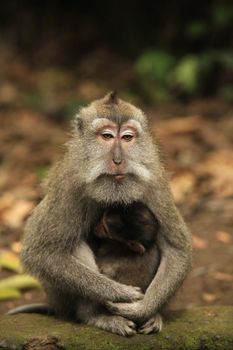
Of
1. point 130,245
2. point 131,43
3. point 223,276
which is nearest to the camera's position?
point 130,245

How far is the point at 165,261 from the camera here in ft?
22.2

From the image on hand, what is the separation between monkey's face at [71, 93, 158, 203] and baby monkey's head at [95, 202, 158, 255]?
0.22 meters

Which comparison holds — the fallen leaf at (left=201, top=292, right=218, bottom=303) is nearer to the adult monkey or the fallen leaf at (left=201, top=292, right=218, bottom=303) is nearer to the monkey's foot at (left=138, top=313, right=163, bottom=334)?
the adult monkey

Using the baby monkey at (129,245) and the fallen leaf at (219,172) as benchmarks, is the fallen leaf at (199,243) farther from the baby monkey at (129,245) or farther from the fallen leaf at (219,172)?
the baby monkey at (129,245)

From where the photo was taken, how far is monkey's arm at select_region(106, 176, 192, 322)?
6.52 m

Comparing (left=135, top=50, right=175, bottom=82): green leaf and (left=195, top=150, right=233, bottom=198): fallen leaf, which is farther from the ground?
(left=135, top=50, right=175, bottom=82): green leaf

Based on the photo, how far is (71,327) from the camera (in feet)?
21.3

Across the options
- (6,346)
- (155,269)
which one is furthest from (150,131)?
(6,346)

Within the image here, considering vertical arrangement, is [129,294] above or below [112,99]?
below

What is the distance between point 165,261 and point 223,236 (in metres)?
3.71

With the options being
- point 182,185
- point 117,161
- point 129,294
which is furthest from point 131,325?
point 182,185

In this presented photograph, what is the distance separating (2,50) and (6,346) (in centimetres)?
1452

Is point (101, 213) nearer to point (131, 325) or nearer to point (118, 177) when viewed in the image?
point (118, 177)

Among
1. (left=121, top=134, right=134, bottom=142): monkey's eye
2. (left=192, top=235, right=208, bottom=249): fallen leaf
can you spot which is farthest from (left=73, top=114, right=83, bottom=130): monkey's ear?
(left=192, top=235, right=208, bottom=249): fallen leaf
